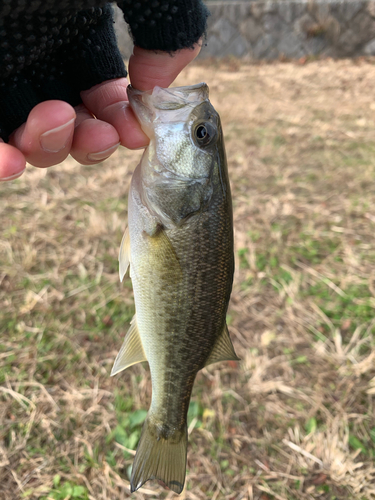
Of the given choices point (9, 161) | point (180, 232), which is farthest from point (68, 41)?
point (180, 232)

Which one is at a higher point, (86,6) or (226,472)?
(86,6)

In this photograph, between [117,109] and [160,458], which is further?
[160,458]

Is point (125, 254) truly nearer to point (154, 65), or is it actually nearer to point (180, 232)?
point (180, 232)

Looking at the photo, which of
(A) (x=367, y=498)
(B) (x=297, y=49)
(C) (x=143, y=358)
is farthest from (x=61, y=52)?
(B) (x=297, y=49)

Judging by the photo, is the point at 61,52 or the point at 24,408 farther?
the point at 24,408

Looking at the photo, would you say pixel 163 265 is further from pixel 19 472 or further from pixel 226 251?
pixel 19 472

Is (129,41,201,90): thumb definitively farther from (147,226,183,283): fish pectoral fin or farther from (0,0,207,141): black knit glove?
(147,226,183,283): fish pectoral fin

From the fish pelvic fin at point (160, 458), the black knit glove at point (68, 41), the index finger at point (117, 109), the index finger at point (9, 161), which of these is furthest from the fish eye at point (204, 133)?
the fish pelvic fin at point (160, 458)
